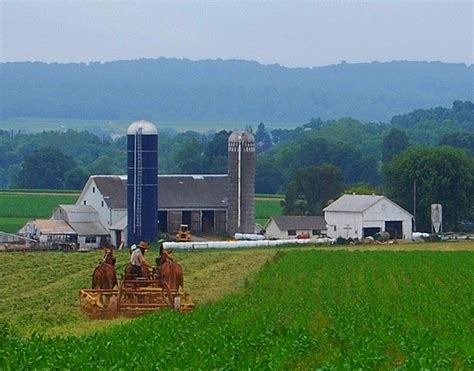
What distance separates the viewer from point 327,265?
49.0 meters

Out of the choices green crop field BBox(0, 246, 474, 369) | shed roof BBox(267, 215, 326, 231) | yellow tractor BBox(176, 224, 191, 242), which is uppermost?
shed roof BBox(267, 215, 326, 231)

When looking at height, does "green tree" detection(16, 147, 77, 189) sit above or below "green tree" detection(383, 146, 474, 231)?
above

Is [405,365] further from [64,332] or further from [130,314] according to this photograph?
[130,314]

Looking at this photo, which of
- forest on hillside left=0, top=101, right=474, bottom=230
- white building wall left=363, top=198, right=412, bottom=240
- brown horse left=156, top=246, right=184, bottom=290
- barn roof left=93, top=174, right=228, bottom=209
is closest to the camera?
brown horse left=156, top=246, right=184, bottom=290

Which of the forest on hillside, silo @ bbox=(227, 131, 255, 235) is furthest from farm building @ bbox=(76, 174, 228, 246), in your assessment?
the forest on hillside

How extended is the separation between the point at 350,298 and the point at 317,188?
207 feet

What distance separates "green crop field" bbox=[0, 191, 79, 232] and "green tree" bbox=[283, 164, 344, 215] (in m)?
14.8

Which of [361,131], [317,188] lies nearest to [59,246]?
[317,188]

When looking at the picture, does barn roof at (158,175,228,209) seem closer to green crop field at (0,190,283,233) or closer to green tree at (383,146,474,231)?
green crop field at (0,190,283,233)

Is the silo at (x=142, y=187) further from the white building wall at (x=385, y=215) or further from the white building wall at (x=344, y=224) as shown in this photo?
the white building wall at (x=385, y=215)

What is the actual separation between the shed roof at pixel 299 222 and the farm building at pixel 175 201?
9.61 ft

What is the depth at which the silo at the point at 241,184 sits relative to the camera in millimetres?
76188

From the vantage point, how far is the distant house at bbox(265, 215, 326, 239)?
7661cm

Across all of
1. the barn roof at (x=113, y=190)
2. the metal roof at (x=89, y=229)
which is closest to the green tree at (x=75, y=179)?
the barn roof at (x=113, y=190)
